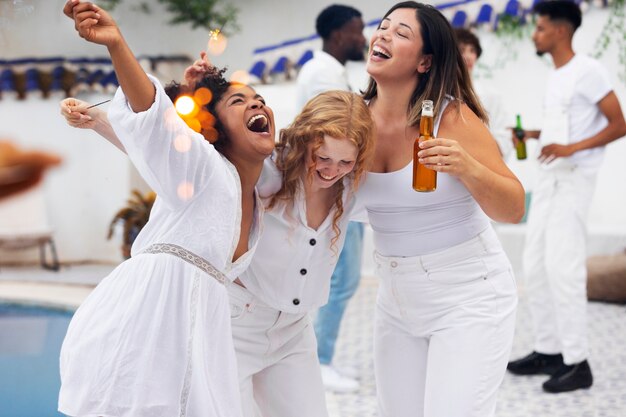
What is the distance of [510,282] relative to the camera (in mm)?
2547

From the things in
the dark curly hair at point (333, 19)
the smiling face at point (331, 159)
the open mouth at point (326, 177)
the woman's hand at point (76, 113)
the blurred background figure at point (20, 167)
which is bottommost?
the blurred background figure at point (20, 167)

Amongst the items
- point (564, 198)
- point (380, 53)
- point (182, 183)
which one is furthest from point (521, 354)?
point (182, 183)

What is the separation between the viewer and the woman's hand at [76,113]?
221 cm

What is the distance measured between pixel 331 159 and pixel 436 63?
486 mm

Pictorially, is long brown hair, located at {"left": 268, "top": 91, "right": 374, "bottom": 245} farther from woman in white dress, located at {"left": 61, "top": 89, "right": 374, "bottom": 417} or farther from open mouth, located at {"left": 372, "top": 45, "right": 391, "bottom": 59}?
open mouth, located at {"left": 372, "top": 45, "right": 391, "bottom": 59}

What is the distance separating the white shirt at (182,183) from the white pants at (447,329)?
55cm

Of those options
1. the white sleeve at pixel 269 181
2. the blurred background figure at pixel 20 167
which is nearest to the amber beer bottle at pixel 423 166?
the white sleeve at pixel 269 181

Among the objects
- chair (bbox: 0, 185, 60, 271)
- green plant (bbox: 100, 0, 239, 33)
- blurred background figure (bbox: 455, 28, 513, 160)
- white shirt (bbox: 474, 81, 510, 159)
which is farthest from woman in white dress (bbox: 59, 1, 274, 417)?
green plant (bbox: 100, 0, 239, 33)

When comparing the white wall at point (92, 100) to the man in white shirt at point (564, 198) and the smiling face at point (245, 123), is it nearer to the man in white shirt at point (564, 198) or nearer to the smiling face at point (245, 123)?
the man in white shirt at point (564, 198)

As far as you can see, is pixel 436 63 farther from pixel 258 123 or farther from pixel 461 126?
pixel 258 123

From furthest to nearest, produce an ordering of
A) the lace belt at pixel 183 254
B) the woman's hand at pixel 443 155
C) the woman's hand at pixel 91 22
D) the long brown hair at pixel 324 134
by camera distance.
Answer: the long brown hair at pixel 324 134 < the woman's hand at pixel 443 155 < the lace belt at pixel 183 254 < the woman's hand at pixel 91 22

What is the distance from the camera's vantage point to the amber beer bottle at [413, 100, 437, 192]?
90.4 inches

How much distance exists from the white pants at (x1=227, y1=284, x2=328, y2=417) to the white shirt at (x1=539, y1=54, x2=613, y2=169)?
101 inches

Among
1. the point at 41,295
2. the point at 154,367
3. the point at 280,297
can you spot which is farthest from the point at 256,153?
the point at 41,295
